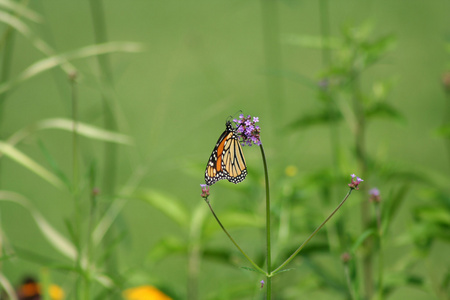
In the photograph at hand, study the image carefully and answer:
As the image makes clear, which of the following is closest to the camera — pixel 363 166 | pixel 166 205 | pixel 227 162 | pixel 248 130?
pixel 248 130

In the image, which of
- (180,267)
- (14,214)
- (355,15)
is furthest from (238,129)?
(355,15)

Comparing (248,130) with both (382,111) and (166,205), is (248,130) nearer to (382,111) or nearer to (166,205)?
(166,205)

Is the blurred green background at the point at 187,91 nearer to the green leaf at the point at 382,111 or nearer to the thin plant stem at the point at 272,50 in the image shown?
the thin plant stem at the point at 272,50

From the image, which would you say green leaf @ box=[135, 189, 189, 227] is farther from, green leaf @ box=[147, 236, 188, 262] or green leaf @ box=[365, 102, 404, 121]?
green leaf @ box=[365, 102, 404, 121]

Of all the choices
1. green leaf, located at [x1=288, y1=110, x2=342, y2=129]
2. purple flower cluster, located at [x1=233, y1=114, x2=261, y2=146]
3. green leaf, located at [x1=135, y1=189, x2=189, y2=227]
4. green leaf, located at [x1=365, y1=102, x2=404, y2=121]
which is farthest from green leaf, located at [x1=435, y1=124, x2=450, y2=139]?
purple flower cluster, located at [x1=233, y1=114, x2=261, y2=146]

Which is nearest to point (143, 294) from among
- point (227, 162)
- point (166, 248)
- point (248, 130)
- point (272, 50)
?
point (166, 248)

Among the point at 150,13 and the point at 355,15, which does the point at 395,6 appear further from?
the point at 150,13

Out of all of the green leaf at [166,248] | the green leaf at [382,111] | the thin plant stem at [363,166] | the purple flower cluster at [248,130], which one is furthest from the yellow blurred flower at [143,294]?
the purple flower cluster at [248,130]
